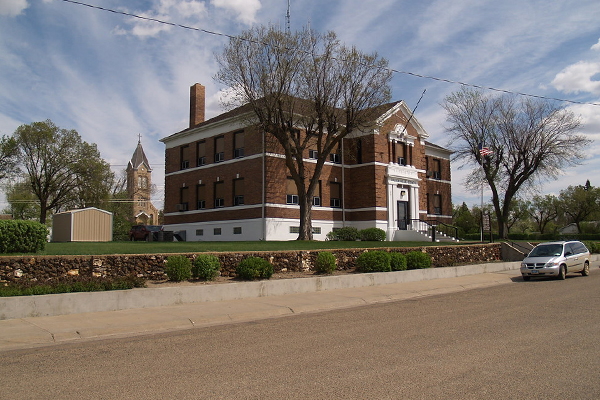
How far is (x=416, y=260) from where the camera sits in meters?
21.0

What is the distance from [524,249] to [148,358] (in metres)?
28.4

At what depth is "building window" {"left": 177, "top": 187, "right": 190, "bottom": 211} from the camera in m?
40.8

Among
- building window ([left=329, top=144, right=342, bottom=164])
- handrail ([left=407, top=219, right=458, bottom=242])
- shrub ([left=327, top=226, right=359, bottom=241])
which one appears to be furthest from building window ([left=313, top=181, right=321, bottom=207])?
handrail ([left=407, top=219, right=458, bottom=242])

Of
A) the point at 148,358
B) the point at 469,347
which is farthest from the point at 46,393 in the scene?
the point at 469,347

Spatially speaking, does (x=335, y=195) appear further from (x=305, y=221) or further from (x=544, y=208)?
(x=544, y=208)

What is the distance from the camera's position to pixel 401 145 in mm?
40625

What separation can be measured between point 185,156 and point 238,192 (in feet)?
26.5

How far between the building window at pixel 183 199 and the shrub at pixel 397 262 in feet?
80.7

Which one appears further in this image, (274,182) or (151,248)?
(274,182)

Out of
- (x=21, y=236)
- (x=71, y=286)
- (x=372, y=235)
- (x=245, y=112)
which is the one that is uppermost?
(x=245, y=112)

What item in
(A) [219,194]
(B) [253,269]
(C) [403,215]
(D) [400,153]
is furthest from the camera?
(D) [400,153]

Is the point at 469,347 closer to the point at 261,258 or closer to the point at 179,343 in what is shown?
the point at 179,343

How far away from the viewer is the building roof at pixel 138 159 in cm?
11933

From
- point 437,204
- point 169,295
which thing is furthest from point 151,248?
point 437,204
